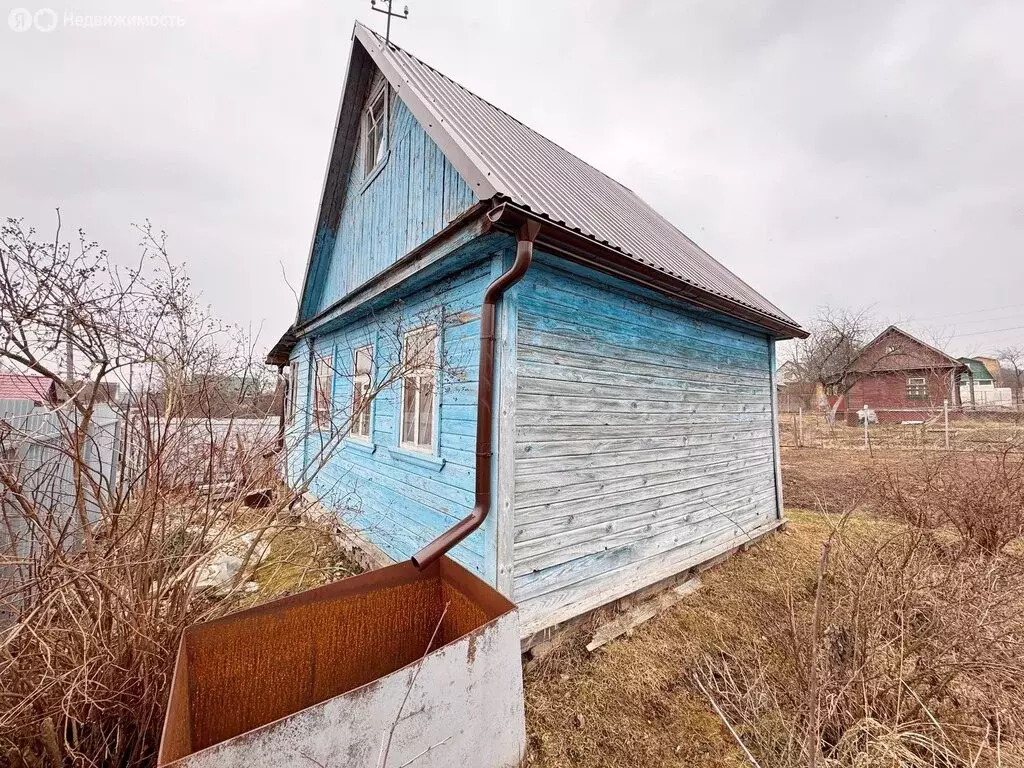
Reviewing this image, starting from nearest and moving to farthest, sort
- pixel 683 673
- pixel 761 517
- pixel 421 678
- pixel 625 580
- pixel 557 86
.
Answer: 1. pixel 421 678
2. pixel 683 673
3. pixel 625 580
4. pixel 761 517
5. pixel 557 86

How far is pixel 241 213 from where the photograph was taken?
24.3 feet

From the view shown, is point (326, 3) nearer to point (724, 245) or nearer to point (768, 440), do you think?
point (768, 440)

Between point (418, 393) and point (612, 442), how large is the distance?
211 centimetres

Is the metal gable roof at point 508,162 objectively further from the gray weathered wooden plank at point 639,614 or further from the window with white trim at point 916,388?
the window with white trim at point 916,388

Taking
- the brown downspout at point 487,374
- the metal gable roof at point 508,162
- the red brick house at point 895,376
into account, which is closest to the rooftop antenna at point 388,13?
the metal gable roof at point 508,162

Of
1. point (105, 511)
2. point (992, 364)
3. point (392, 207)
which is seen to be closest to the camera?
point (105, 511)

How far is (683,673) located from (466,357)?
3.05 m

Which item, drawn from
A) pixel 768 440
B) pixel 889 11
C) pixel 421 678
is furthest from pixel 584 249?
pixel 889 11

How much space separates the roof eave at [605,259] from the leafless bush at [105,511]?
2191 mm

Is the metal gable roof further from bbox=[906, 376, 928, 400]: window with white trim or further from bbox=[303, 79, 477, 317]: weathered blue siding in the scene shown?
bbox=[906, 376, 928, 400]: window with white trim

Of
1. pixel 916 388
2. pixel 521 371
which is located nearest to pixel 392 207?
→ pixel 521 371

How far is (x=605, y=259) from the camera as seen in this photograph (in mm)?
3320

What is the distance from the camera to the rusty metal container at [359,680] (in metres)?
1.23

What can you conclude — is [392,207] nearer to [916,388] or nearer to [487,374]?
[487,374]
